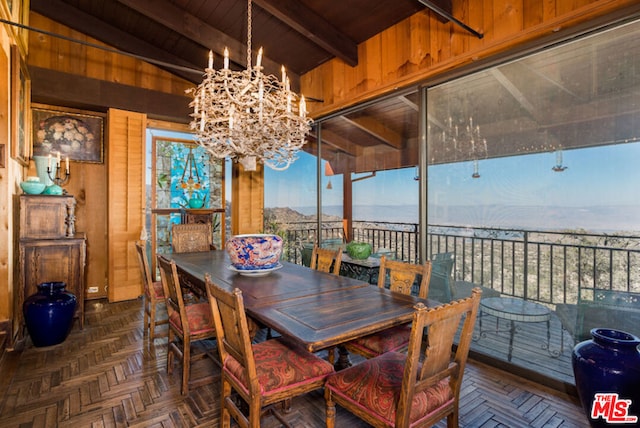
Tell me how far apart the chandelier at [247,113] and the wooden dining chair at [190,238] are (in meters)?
1.39

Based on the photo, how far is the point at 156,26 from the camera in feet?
13.8

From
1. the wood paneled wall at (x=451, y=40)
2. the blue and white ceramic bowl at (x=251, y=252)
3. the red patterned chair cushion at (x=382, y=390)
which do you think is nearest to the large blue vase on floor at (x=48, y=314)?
the blue and white ceramic bowl at (x=251, y=252)

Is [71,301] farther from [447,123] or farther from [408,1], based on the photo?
[408,1]

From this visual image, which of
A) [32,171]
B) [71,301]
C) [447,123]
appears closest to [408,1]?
[447,123]

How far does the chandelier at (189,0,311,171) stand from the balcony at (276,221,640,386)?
163 centimetres

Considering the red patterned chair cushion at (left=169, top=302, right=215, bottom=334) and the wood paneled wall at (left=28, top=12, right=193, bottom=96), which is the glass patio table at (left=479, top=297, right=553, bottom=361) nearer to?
the red patterned chair cushion at (left=169, top=302, right=215, bottom=334)

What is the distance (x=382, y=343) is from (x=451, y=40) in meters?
2.51

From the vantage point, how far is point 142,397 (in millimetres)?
2184

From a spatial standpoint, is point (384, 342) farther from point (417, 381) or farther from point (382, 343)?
point (417, 381)

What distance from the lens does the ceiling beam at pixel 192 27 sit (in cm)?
349

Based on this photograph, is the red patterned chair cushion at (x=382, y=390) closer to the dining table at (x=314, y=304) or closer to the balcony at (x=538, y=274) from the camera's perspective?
the dining table at (x=314, y=304)

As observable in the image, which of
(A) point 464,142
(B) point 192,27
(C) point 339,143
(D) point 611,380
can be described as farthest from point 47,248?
(D) point 611,380

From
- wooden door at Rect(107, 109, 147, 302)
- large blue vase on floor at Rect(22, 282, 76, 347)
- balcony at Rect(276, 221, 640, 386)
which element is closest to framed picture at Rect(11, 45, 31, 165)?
wooden door at Rect(107, 109, 147, 302)

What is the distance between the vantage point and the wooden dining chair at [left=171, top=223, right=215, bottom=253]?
396cm
